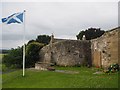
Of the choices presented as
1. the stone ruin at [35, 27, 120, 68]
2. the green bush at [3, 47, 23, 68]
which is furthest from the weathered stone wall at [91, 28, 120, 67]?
the green bush at [3, 47, 23, 68]

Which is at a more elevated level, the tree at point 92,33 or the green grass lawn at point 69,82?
the tree at point 92,33

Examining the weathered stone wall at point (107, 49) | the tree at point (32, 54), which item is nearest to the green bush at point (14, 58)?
the tree at point (32, 54)

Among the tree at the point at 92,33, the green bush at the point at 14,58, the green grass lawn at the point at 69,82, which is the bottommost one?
the green grass lawn at the point at 69,82

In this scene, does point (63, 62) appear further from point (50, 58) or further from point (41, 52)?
point (41, 52)

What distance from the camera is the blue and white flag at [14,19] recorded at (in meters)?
21.3

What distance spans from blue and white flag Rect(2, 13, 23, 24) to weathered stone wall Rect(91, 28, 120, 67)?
8.62 metres

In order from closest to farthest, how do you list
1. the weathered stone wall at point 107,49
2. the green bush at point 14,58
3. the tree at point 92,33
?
the weathered stone wall at point 107,49 → the green bush at point 14,58 → the tree at point 92,33

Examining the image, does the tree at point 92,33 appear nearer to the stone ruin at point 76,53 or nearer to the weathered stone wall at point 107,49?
the stone ruin at point 76,53

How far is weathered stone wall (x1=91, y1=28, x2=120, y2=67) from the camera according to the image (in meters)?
23.6

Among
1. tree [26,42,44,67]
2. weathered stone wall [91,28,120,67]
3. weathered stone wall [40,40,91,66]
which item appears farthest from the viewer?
tree [26,42,44,67]

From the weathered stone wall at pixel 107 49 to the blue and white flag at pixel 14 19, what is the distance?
28.3 feet

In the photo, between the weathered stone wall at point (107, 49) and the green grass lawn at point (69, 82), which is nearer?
the green grass lawn at point (69, 82)

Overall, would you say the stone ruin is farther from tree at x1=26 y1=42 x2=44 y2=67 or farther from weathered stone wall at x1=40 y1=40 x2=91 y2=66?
tree at x1=26 y1=42 x2=44 y2=67

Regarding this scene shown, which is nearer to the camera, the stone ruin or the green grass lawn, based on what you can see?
the green grass lawn
